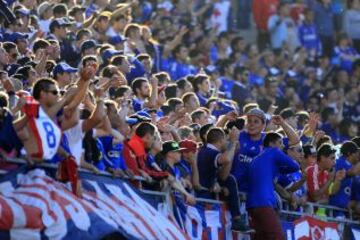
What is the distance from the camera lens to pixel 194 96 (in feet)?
59.5

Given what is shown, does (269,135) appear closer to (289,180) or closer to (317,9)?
(289,180)

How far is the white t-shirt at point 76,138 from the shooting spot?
1287 centimetres

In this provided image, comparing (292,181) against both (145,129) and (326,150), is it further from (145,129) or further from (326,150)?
(145,129)

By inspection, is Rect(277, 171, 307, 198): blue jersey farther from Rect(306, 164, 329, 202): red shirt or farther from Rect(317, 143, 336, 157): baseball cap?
Rect(317, 143, 336, 157): baseball cap

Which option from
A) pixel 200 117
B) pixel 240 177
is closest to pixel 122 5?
pixel 200 117

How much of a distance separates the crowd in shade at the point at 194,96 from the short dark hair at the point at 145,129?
13 mm

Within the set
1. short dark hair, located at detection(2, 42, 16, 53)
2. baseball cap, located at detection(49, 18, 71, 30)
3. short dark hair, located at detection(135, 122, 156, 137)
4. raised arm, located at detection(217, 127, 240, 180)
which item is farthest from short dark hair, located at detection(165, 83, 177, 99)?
short dark hair, located at detection(135, 122, 156, 137)

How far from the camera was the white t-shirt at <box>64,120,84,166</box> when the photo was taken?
42.2ft

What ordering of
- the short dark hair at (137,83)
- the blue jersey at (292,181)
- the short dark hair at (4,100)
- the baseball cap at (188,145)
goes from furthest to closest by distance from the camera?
the short dark hair at (137,83), the blue jersey at (292,181), the baseball cap at (188,145), the short dark hair at (4,100)

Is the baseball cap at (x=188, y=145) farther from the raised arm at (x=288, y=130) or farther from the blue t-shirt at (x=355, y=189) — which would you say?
the blue t-shirt at (x=355, y=189)

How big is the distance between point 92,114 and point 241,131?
3.37m

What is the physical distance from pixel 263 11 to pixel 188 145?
13038mm

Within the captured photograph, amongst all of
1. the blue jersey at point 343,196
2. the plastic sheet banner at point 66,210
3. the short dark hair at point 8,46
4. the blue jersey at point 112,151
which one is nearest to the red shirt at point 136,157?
the blue jersey at point 112,151

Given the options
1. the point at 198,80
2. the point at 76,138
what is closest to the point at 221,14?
the point at 198,80
